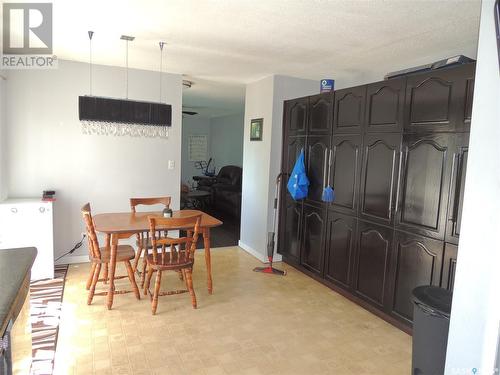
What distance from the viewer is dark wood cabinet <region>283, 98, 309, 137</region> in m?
4.05

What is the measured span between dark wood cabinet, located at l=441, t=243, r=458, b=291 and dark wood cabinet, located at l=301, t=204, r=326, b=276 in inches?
53.6

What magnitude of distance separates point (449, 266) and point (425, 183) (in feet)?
2.05

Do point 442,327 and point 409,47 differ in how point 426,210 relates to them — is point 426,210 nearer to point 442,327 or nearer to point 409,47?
A: point 442,327

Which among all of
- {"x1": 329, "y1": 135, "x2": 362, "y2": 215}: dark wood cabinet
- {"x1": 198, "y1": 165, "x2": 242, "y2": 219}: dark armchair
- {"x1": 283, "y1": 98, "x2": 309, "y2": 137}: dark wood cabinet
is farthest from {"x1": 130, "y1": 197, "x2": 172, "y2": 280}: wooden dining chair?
{"x1": 198, "y1": 165, "x2": 242, "y2": 219}: dark armchair

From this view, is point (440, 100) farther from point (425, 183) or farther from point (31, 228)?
point (31, 228)

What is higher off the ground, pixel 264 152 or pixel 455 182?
pixel 264 152

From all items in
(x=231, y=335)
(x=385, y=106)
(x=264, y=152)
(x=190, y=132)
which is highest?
(x=190, y=132)

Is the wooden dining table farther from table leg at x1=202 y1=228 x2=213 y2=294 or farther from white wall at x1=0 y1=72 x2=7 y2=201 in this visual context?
white wall at x1=0 y1=72 x2=7 y2=201

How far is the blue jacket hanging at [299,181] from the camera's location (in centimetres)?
392

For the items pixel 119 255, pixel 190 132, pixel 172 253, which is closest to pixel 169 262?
pixel 172 253

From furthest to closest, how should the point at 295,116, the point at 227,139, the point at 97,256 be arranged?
the point at 227,139
the point at 295,116
the point at 97,256

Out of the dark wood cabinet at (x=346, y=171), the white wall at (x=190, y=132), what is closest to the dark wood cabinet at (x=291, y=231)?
the dark wood cabinet at (x=346, y=171)

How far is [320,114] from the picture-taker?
3795 mm

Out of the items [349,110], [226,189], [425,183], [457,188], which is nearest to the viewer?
[457,188]
